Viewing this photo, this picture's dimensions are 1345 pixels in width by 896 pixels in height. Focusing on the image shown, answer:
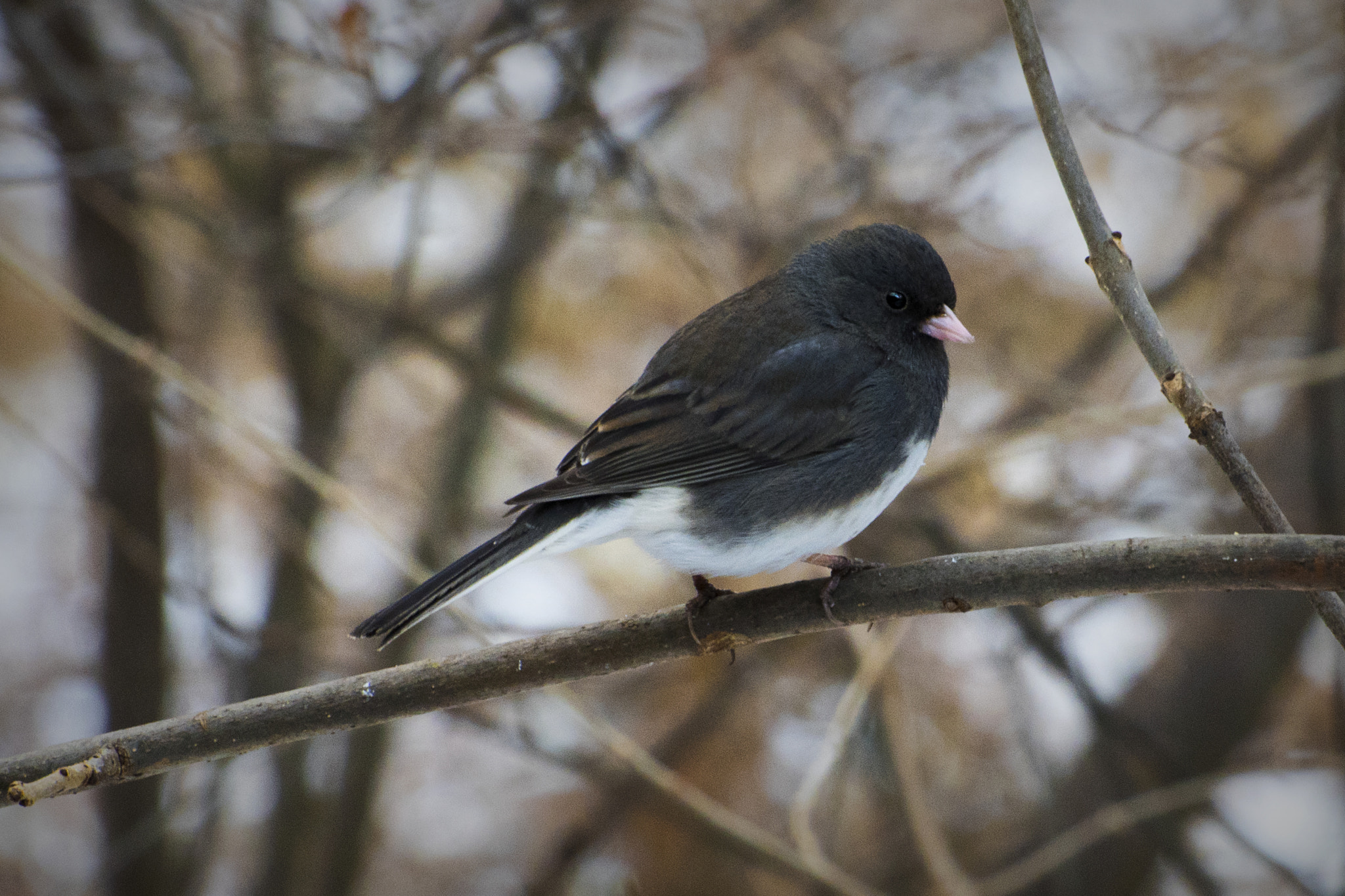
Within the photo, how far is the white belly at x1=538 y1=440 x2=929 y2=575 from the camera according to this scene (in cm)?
184

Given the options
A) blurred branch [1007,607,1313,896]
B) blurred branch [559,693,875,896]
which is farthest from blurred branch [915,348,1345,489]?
blurred branch [559,693,875,896]

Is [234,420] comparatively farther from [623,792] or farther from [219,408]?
[623,792]

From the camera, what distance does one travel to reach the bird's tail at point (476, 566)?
1528mm

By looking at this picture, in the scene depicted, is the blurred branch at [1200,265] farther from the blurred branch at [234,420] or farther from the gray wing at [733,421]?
the blurred branch at [234,420]

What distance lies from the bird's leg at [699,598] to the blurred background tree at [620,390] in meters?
0.96

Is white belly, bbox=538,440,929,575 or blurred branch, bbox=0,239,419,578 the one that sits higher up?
blurred branch, bbox=0,239,419,578

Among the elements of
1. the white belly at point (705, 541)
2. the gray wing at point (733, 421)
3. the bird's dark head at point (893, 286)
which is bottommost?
the white belly at point (705, 541)

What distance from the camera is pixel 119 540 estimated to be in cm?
320

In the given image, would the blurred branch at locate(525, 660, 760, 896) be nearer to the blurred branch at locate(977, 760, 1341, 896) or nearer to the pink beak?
the blurred branch at locate(977, 760, 1341, 896)

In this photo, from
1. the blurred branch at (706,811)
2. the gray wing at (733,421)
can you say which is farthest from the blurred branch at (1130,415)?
the blurred branch at (706,811)

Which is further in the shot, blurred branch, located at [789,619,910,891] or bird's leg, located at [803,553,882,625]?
blurred branch, located at [789,619,910,891]

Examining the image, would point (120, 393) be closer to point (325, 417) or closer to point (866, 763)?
point (325, 417)

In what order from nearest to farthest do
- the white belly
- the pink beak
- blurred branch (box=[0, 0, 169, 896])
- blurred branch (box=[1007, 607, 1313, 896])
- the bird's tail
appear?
1. the bird's tail
2. the white belly
3. the pink beak
4. blurred branch (box=[1007, 607, 1313, 896])
5. blurred branch (box=[0, 0, 169, 896])

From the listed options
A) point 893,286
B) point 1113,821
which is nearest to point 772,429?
point 893,286
